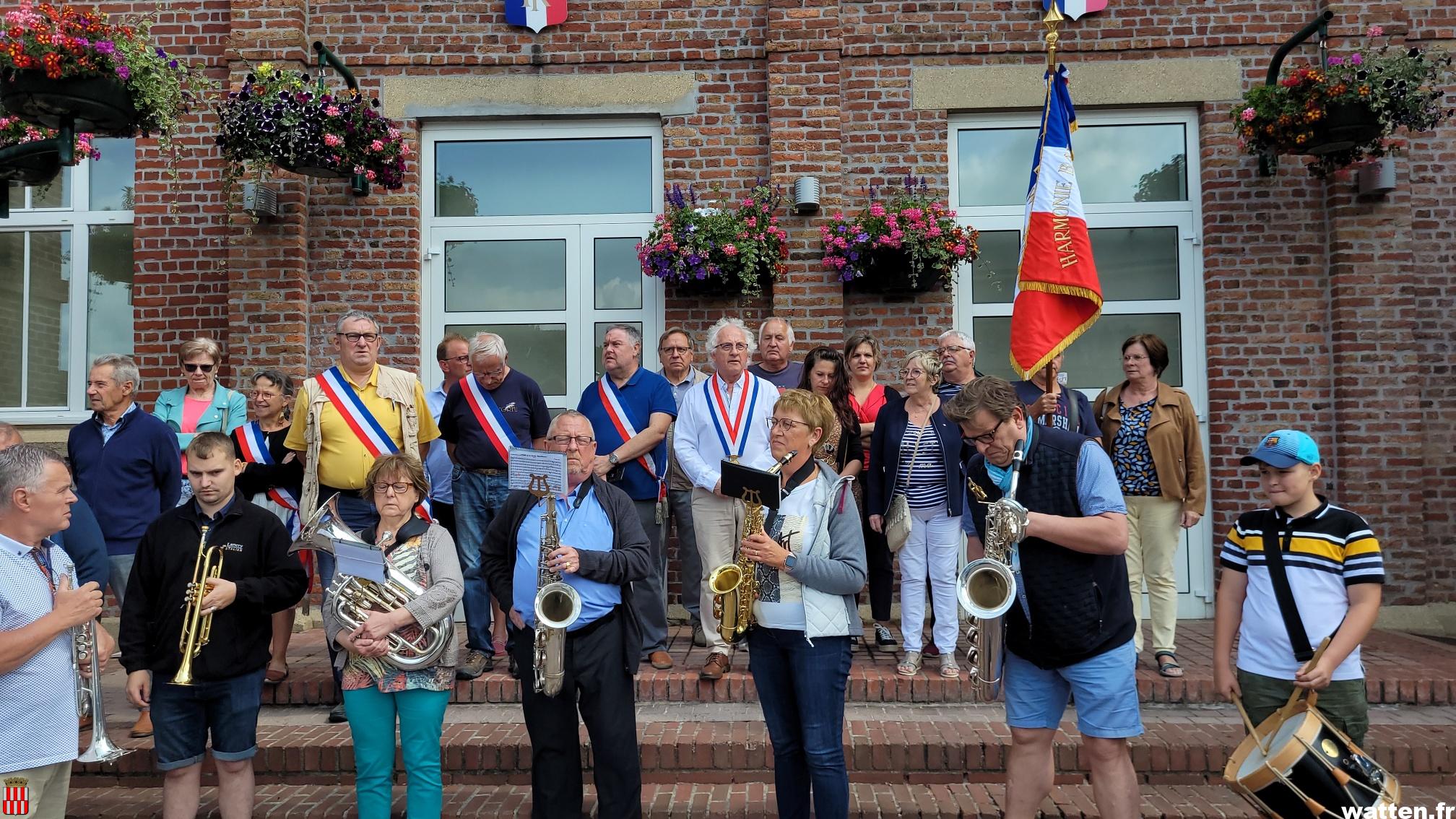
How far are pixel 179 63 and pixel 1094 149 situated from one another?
21.2 ft

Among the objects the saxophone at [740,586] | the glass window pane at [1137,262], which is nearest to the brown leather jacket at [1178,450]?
the glass window pane at [1137,262]

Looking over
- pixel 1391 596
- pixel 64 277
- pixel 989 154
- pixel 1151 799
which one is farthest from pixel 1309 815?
pixel 64 277

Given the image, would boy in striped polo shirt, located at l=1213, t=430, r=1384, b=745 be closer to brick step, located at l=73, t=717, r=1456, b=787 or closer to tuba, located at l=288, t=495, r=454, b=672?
brick step, located at l=73, t=717, r=1456, b=787

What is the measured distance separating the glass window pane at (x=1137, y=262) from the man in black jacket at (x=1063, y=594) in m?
4.62

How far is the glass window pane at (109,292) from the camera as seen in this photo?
27.7ft

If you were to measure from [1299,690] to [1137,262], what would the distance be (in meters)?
5.07

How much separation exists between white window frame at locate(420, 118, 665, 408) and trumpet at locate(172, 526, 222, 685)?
4.04 meters

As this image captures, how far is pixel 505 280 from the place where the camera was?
27.5ft

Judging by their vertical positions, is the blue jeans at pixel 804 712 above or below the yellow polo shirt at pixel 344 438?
below

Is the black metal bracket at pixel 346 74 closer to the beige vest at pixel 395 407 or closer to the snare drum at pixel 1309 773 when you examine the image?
the beige vest at pixel 395 407

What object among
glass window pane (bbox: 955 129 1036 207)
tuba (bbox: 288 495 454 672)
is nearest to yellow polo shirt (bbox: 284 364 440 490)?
tuba (bbox: 288 495 454 672)

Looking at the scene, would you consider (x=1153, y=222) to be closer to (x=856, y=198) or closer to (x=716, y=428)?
(x=856, y=198)

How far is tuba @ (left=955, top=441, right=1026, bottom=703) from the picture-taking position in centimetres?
378

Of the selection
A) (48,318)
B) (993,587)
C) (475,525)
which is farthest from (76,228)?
(993,587)
